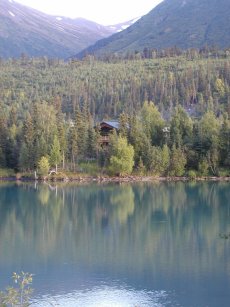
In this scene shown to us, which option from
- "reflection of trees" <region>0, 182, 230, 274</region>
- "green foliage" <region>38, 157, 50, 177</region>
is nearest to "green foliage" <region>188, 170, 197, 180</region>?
"reflection of trees" <region>0, 182, 230, 274</region>

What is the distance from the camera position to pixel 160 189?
6781 cm

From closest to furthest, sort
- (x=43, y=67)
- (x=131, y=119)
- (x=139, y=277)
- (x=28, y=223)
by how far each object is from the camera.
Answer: (x=139, y=277) < (x=28, y=223) < (x=131, y=119) < (x=43, y=67)

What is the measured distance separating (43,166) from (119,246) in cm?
4382

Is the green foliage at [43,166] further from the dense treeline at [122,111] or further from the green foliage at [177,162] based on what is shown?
the green foliage at [177,162]

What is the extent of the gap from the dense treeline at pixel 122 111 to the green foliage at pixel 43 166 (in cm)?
35

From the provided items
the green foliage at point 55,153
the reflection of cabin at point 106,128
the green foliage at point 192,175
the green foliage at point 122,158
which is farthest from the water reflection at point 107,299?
the reflection of cabin at point 106,128

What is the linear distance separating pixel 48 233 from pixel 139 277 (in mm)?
15230

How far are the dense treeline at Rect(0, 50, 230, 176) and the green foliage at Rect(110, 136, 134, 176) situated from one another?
21cm

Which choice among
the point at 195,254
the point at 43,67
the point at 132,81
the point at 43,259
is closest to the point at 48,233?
the point at 43,259

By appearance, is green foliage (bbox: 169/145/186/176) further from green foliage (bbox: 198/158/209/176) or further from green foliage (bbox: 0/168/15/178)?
green foliage (bbox: 0/168/15/178)

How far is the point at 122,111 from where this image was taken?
12862 cm

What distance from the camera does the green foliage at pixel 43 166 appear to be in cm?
7853

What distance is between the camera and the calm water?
26078mm

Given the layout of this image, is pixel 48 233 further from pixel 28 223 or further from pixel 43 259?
pixel 43 259
